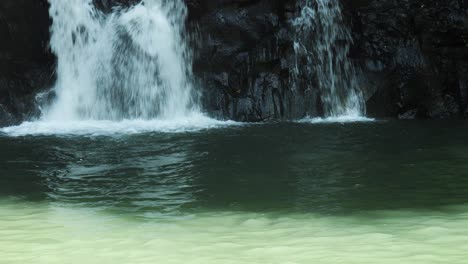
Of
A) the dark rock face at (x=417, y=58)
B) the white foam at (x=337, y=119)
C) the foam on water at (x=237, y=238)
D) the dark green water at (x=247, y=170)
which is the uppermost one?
the dark rock face at (x=417, y=58)

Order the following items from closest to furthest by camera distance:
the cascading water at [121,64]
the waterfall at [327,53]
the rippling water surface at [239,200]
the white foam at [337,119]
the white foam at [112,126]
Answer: the rippling water surface at [239,200] → the white foam at [112,126] → the white foam at [337,119] → the waterfall at [327,53] → the cascading water at [121,64]

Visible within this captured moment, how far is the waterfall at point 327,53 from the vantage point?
15663 mm

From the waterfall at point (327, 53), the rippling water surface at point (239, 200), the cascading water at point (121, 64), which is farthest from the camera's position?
the cascading water at point (121, 64)

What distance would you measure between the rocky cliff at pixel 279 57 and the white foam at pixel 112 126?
1.06 metres

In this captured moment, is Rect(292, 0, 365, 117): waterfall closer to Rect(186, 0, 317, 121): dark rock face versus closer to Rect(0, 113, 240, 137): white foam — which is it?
Rect(186, 0, 317, 121): dark rock face

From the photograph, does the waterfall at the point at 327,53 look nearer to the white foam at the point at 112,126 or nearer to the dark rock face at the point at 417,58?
the dark rock face at the point at 417,58

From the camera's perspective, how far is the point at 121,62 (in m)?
16.0

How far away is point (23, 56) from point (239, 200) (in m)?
11.6

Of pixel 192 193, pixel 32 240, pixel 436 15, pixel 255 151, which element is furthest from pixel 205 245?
pixel 436 15

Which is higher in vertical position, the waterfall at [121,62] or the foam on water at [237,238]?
the waterfall at [121,62]

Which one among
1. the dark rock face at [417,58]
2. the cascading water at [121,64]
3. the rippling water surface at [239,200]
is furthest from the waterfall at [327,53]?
the rippling water surface at [239,200]

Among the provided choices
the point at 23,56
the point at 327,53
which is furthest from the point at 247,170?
the point at 23,56

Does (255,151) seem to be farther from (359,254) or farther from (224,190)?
(359,254)

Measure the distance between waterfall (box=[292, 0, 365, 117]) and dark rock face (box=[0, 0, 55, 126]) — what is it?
6.59 m
